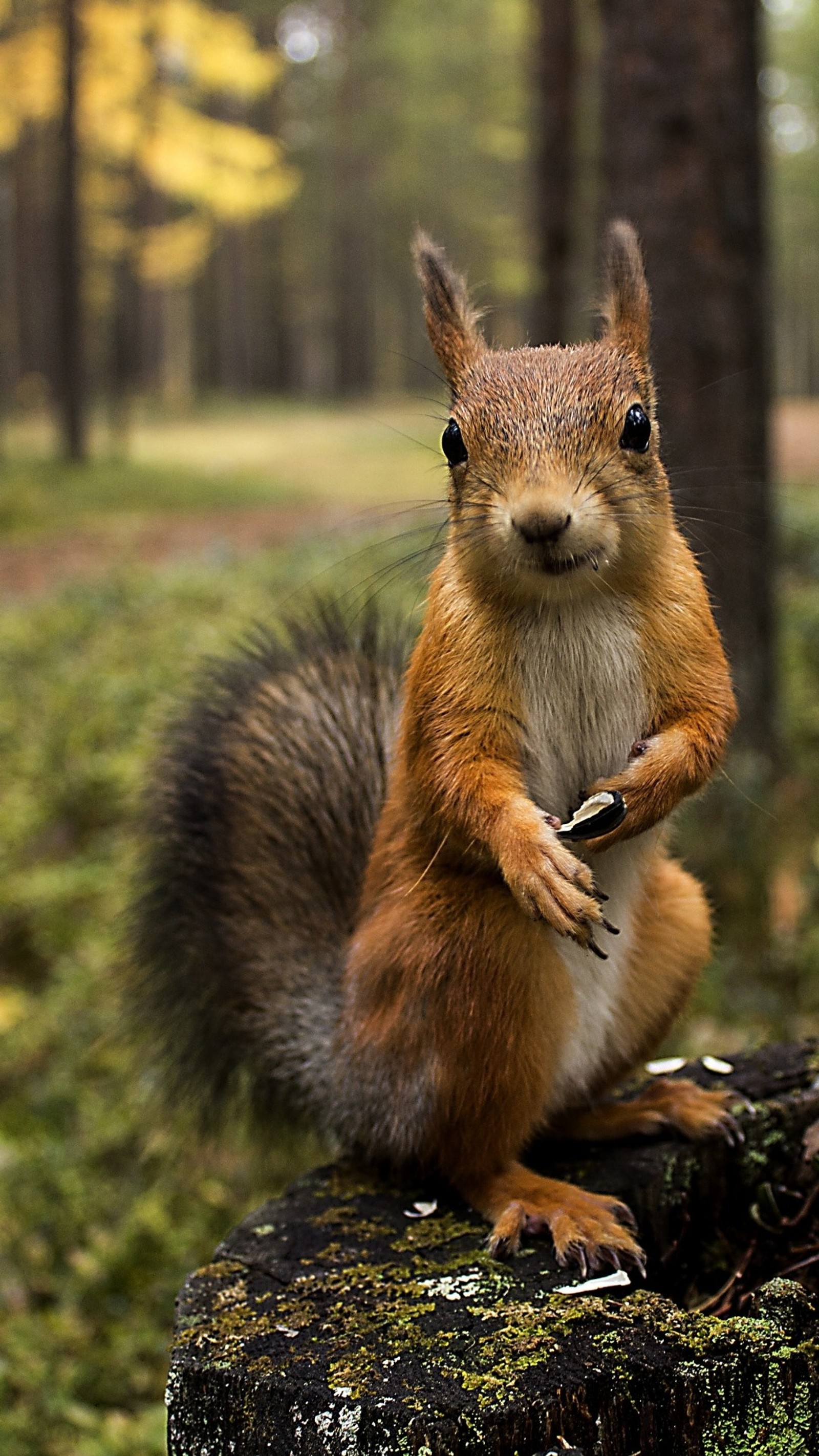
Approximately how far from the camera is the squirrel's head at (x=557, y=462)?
57.4 inches

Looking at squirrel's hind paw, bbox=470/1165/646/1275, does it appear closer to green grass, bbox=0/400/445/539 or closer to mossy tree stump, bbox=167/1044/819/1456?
mossy tree stump, bbox=167/1044/819/1456

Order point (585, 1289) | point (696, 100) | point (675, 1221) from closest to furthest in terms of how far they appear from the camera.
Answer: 1. point (585, 1289)
2. point (675, 1221)
3. point (696, 100)

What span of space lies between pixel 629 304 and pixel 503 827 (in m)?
0.70

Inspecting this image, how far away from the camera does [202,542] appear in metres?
9.93

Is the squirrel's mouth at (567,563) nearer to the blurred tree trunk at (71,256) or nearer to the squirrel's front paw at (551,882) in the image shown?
the squirrel's front paw at (551,882)

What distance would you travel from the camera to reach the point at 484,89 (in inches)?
1083

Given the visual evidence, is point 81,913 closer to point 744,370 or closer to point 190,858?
point 190,858

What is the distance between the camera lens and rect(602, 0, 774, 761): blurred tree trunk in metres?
4.27

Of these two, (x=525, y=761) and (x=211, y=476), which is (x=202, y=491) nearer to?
(x=211, y=476)

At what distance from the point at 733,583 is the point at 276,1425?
3.63 meters

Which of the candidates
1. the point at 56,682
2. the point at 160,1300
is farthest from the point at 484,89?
the point at 160,1300

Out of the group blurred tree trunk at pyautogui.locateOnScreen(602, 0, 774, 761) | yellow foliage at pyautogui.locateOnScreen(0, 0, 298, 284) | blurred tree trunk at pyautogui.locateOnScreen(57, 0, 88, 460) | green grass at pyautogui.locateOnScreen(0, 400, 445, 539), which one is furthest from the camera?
yellow foliage at pyautogui.locateOnScreen(0, 0, 298, 284)

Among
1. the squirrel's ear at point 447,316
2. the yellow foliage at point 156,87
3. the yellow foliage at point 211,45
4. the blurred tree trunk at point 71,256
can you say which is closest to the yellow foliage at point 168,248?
the yellow foliage at point 156,87

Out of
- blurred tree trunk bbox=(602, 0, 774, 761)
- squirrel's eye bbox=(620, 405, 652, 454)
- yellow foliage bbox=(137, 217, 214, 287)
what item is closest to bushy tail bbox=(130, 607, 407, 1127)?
squirrel's eye bbox=(620, 405, 652, 454)
